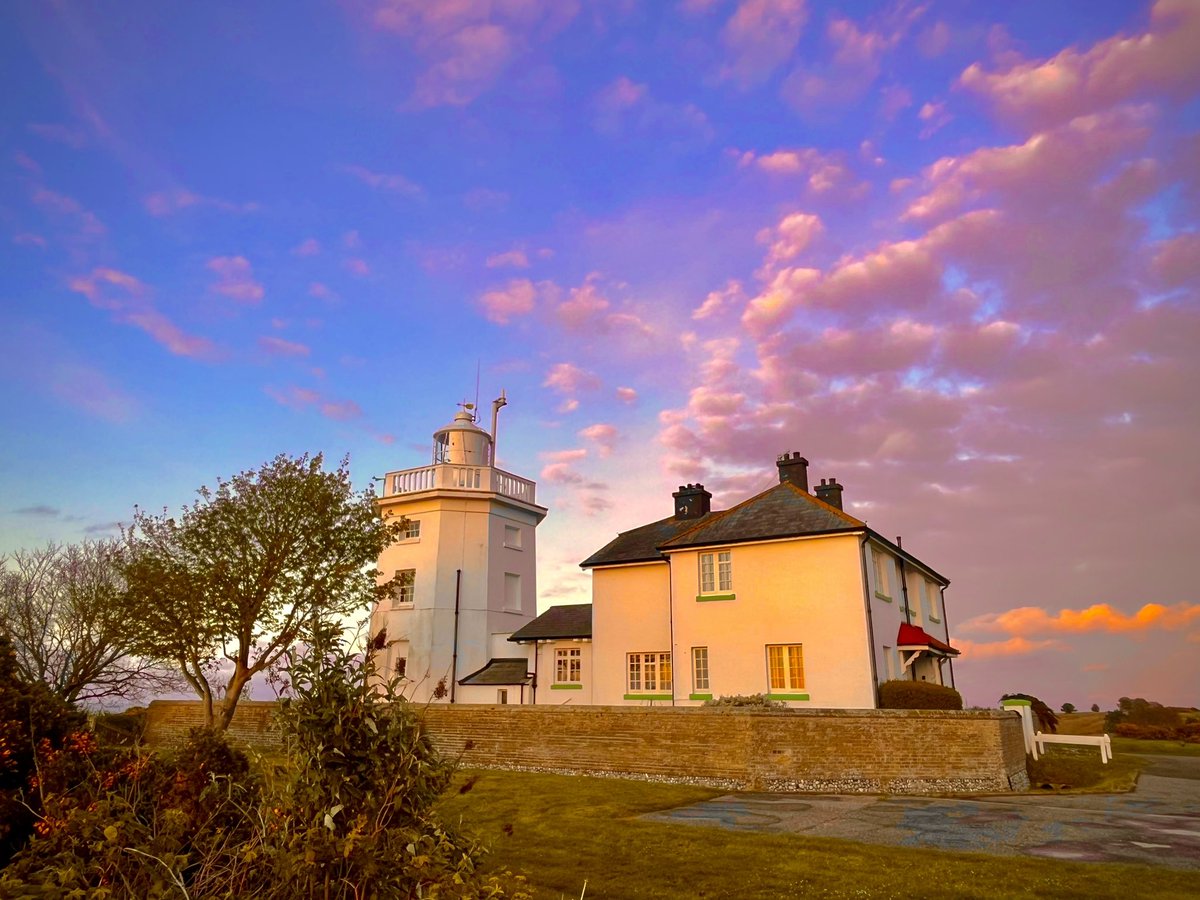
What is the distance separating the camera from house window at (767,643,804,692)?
25031mm

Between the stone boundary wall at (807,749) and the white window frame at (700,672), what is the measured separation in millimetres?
7022

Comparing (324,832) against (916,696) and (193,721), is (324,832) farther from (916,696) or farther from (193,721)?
(193,721)

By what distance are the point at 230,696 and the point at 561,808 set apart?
15.5 meters

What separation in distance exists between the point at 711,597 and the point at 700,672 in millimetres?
2702

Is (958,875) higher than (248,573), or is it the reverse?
(248,573)

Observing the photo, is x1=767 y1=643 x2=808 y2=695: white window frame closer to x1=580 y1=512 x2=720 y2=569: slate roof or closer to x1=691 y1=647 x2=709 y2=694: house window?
x1=691 y1=647 x2=709 y2=694: house window

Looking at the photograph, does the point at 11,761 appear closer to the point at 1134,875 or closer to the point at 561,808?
the point at 561,808

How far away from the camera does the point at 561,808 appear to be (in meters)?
14.6

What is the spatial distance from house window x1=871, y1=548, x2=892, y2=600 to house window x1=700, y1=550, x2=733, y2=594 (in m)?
5.02

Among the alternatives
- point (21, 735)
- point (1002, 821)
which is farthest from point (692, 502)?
point (21, 735)

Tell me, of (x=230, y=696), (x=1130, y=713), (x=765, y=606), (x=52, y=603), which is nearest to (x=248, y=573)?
(x=230, y=696)

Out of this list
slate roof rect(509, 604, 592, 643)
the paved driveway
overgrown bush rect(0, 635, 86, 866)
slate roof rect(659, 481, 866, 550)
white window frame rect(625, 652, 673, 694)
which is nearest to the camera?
overgrown bush rect(0, 635, 86, 866)

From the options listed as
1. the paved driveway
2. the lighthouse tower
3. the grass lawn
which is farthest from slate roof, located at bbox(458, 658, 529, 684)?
the grass lawn

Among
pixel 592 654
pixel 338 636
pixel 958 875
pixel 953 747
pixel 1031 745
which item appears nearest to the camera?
pixel 338 636
